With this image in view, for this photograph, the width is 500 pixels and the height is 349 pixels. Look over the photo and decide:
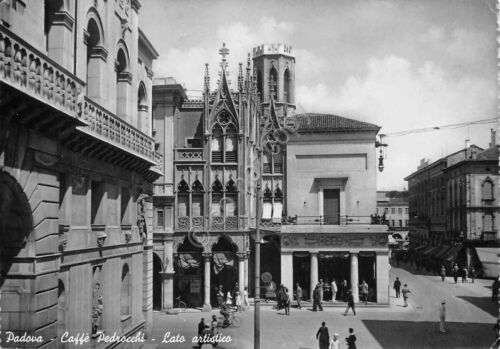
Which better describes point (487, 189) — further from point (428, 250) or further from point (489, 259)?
point (428, 250)

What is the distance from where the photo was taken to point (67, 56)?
48.3 ft

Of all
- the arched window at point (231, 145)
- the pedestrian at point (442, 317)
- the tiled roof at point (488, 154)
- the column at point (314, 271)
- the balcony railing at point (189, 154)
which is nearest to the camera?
the pedestrian at point (442, 317)

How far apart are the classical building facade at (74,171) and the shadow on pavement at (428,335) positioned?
11.9 metres

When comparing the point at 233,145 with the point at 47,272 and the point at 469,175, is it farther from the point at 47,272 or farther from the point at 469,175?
the point at 469,175

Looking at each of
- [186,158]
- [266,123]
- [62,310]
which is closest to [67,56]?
[62,310]

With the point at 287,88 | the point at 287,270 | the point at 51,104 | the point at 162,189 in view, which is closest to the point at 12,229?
the point at 51,104

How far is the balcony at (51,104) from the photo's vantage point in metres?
9.97

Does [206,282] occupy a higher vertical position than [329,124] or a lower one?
lower

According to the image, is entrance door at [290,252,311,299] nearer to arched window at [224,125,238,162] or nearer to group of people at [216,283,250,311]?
group of people at [216,283,250,311]

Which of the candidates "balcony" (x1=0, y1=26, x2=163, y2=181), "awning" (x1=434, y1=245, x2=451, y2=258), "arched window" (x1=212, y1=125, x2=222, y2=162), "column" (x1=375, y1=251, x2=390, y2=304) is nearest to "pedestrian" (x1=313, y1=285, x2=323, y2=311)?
"column" (x1=375, y1=251, x2=390, y2=304)

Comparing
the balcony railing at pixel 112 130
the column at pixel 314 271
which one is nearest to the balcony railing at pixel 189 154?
the column at pixel 314 271

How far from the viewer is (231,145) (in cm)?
3794

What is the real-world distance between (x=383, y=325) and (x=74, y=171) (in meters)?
20.6

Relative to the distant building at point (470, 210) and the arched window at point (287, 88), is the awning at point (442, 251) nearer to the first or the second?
the distant building at point (470, 210)
